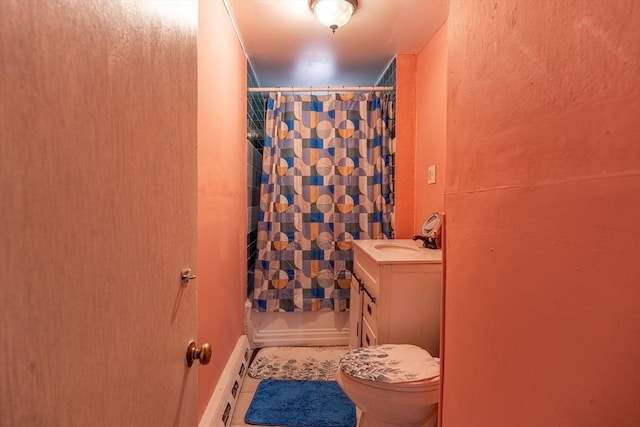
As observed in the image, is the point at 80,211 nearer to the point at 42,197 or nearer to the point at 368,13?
the point at 42,197

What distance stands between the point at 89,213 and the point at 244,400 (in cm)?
178

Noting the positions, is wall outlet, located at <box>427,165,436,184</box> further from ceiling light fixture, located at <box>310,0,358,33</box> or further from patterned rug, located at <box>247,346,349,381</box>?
patterned rug, located at <box>247,346,349,381</box>

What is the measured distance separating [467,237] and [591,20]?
1.37ft

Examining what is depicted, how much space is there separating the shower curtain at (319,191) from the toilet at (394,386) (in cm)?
113

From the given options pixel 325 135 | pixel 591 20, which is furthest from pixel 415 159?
pixel 591 20

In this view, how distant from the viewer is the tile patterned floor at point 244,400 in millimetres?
1617

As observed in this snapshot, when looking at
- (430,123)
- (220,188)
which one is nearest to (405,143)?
(430,123)

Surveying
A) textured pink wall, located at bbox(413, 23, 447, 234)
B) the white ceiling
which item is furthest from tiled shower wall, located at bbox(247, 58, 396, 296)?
textured pink wall, located at bbox(413, 23, 447, 234)

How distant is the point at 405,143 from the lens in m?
2.30

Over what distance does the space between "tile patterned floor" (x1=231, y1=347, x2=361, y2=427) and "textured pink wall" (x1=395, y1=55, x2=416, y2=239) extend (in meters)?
1.30

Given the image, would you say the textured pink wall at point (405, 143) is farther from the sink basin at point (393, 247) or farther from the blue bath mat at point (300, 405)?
the blue bath mat at point (300, 405)

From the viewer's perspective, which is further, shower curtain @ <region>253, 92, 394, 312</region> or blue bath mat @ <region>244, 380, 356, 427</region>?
shower curtain @ <region>253, 92, 394, 312</region>

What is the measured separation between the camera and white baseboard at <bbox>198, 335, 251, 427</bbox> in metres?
1.38

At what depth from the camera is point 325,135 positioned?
2357 millimetres
